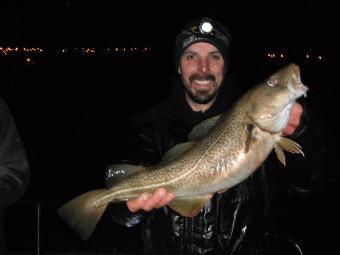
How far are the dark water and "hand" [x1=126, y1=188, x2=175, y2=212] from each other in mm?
1292

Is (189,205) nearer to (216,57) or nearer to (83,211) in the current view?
(83,211)

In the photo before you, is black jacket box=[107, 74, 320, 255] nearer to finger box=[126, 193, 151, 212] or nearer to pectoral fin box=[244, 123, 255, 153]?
finger box=[126, 193, 151, 212]

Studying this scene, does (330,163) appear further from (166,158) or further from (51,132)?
(51,132)

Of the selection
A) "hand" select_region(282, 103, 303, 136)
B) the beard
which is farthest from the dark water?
the beard

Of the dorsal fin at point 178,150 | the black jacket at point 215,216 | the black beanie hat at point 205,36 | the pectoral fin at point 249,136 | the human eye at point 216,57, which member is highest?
the black beanie hat at point 205,36

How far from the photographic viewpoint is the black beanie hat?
4.20 m

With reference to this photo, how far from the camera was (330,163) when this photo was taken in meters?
3.51

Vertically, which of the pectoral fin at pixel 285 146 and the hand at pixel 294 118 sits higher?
the hand at pixel 294 118

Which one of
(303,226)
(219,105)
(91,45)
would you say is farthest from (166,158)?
(91,45)

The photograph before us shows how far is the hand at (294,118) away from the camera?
3.32 m

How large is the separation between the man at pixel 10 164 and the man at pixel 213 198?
0.71 m

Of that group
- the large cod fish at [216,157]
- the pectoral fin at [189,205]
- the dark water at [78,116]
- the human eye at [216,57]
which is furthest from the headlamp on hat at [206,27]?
the pectoral fin at [189,205]

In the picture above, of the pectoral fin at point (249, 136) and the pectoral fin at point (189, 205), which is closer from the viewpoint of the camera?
the pectoral fin at point (249, 136)

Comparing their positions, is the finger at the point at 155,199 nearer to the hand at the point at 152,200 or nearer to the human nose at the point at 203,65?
the hand at the point at 152,200
